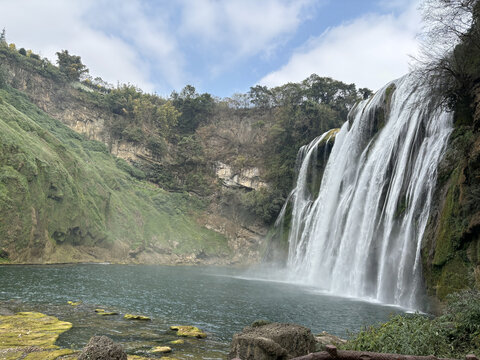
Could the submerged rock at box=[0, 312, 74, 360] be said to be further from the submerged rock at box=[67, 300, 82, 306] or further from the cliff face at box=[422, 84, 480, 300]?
the cliff face at box=[422, 84, 480, 300]

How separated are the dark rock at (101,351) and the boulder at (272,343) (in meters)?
2.27

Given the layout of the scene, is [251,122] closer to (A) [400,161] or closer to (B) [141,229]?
(B) [141,229]

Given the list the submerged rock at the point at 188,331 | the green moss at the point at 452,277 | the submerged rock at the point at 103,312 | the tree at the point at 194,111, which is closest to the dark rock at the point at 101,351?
the submerged rock at the point at 188,331

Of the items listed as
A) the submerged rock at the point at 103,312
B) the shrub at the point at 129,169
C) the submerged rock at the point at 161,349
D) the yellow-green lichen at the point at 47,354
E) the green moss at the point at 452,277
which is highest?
the shrub at the point at 129,169

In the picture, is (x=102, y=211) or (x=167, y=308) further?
(x=102, y=211)

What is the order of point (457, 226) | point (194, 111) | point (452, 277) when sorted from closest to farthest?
point (452, 277) < point (457, 226) < point (194, 111)

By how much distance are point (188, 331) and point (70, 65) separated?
201 ft

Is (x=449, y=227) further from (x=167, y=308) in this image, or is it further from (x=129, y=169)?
(x=129, y=169)

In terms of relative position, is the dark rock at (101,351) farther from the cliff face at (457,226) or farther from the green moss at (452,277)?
the green moss at (452,277)

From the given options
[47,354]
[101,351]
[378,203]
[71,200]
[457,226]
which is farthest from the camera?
[71,200]

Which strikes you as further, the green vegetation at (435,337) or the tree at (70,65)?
the tree at (70,65)

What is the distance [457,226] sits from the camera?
13.8 metres

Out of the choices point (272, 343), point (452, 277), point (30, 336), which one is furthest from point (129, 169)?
point (272, 343)

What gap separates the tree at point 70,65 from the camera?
58.5 metres
